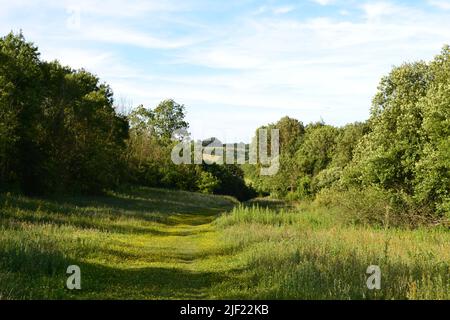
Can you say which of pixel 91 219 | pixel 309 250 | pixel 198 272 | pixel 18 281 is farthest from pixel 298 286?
pixel 91 219

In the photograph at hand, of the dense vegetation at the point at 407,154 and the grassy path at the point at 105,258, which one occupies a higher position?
the dense vegetation at the point at 407,154

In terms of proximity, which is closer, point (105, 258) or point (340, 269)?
point (340, 269)

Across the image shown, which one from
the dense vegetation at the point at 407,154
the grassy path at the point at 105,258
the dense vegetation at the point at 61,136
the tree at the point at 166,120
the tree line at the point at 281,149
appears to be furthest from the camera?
the tree at the point at 166,120

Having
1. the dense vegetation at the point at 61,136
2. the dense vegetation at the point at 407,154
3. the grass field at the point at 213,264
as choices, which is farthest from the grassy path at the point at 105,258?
the dense vegetation at the point at 61,136

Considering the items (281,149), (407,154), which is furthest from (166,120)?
(407,154)

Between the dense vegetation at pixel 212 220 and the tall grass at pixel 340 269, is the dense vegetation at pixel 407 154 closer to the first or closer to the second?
the dense vegetation at pixel 212 220

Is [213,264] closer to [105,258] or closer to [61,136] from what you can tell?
[105,258]

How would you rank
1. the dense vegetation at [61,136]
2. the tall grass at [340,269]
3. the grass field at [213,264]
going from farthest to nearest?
1. the dense vegetation at [61,136]
2. the grass field at [213,264]
3. the tall grass at [340,269]

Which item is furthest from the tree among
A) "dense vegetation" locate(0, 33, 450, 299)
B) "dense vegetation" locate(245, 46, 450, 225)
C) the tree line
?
"dense vegetation" locate(245, 46, 450, 225)

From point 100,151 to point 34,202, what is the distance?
21.0 metres

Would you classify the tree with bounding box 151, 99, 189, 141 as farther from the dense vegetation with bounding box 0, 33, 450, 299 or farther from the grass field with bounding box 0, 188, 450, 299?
the grass field with bounding box 0, 188, 450, 299

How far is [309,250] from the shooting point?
54.2 feet
